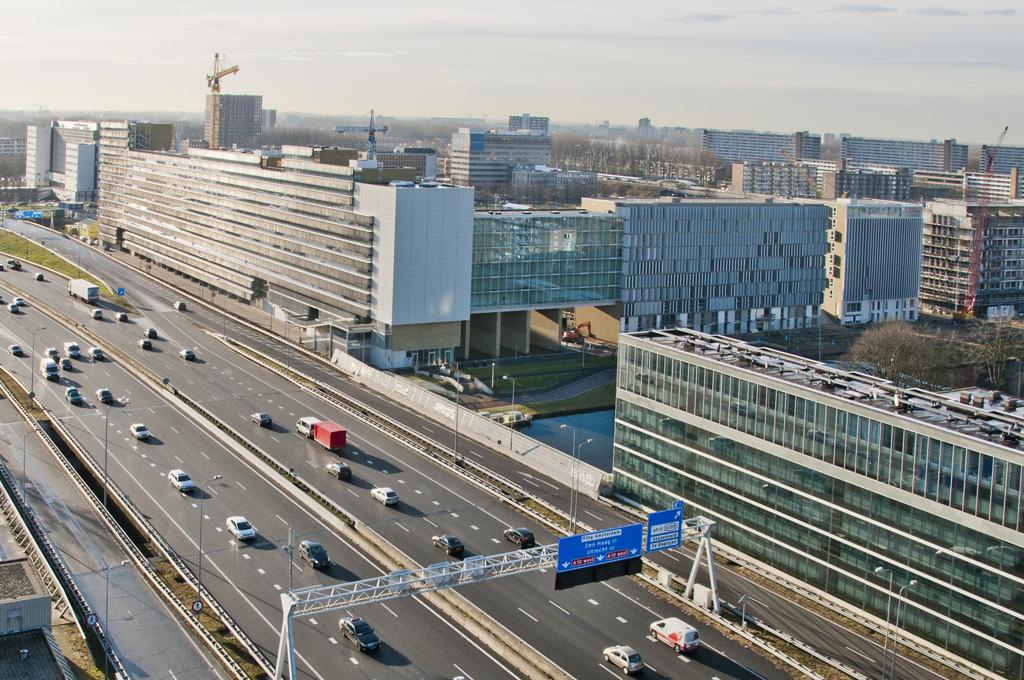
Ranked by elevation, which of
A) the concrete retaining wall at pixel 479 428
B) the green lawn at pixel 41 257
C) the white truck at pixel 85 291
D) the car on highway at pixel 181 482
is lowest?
the car on highway at pixel 181 482

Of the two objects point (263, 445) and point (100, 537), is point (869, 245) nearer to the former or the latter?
point (263, 445)

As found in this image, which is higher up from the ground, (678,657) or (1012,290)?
(1012,290)

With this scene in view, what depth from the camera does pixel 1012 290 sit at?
173375 mm

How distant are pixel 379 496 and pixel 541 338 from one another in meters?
59.9

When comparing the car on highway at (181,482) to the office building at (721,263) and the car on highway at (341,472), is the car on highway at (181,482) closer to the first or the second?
the car on highway at (341,472)

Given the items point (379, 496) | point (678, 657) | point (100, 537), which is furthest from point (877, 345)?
point (100, 537)

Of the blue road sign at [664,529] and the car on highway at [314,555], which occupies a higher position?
the blue road sign at [664,529]

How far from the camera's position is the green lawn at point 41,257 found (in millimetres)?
151500

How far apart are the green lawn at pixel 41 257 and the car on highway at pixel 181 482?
73.3m

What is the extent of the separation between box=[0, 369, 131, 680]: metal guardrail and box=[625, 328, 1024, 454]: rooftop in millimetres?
35765

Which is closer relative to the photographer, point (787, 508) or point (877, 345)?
point (787, 508)

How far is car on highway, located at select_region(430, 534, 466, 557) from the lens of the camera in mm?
64688

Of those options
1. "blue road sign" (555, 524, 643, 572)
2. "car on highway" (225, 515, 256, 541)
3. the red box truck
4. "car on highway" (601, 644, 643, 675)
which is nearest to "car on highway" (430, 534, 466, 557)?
"car on highway" (225, 515, 256, 541)

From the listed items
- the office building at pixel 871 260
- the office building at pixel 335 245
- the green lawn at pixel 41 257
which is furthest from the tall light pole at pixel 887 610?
the green lawn at pixel 41 257
